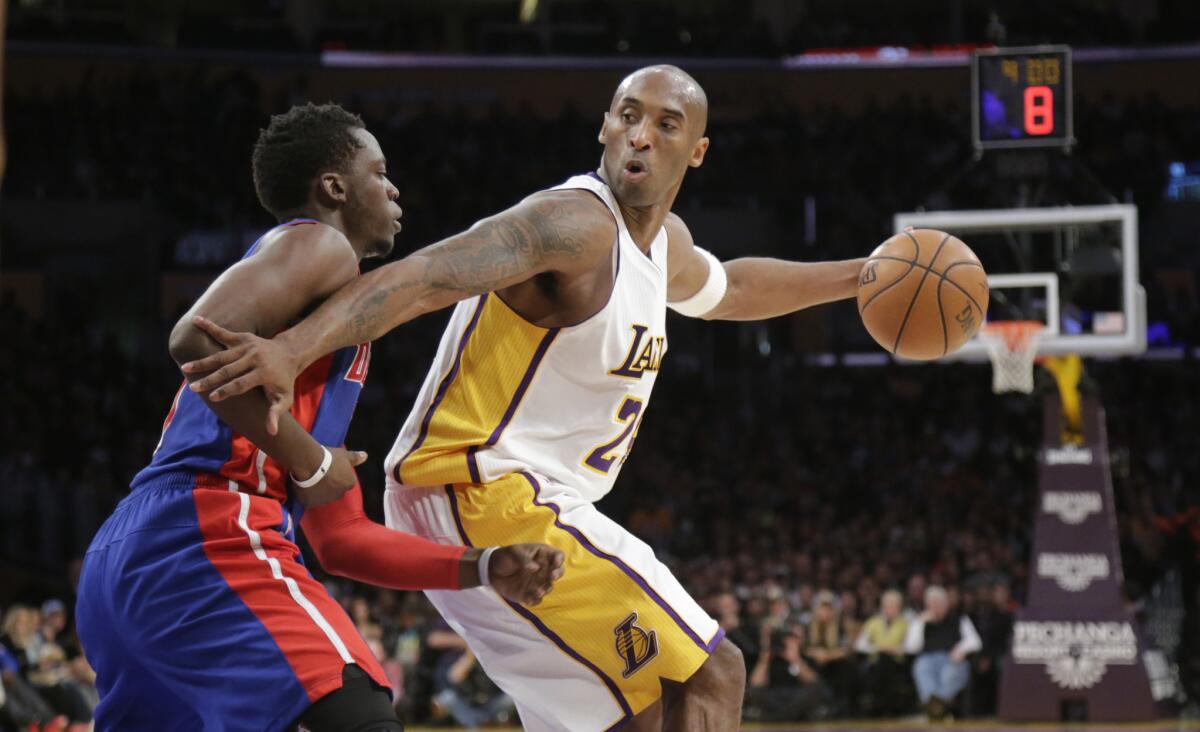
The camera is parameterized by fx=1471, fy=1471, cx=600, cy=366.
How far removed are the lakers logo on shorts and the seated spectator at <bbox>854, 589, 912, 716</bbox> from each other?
9.46 meters

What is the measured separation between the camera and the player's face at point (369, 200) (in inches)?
134

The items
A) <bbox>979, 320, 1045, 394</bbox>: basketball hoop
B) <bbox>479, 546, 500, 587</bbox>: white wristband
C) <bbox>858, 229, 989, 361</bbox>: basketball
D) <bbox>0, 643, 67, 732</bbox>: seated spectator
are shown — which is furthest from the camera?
<bbox>979, 320, 1045, 394</bbox>: basketball hoop

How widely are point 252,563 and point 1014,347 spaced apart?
379 inches

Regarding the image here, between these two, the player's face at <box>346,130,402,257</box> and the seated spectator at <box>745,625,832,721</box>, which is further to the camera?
the seated spectator at <box>745,625,832,721</box>

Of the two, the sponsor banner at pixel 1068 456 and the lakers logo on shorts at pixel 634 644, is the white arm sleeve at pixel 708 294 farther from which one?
the sponsor banner at pixel 1068 456

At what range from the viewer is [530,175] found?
20797mm

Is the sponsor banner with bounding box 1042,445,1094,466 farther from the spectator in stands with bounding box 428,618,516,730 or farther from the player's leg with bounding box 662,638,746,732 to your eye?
the player's leg with bounding box 662,638,746,732

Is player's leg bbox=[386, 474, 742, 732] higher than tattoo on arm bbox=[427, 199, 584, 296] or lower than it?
lower

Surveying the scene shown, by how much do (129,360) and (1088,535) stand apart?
11.6 meters

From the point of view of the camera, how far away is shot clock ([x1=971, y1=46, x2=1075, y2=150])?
38.0 feet

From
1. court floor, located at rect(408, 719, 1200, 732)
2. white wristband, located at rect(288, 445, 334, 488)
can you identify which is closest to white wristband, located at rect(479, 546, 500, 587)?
white wristband, located at rect(288, 445, 334, 488)

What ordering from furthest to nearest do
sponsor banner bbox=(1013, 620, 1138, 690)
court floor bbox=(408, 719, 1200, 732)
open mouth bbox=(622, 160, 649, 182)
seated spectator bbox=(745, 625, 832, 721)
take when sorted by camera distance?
seated spectator bbox=(745, 625, 832, 721) → sponsor banner bbox=(1013, 620, 1138, 690) → court floor bbox=(408, 719, 1200, 732) → open mouth bbox=(622, 160, 649, 182)

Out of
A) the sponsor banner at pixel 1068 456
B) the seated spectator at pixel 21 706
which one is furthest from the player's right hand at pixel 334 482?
the sponsor banner at pixel 1068 456

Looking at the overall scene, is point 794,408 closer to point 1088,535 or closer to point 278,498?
point 1088,535
